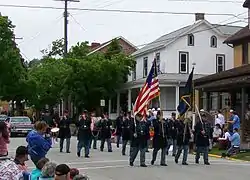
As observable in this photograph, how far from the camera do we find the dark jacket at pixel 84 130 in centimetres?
2378

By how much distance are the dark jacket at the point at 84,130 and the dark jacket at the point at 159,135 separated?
387 centimetres

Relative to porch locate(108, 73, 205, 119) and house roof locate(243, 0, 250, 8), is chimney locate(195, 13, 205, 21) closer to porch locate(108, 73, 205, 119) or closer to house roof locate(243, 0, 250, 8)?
porch locate(108, 73, 205, 119)

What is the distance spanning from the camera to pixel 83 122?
79.5 feet

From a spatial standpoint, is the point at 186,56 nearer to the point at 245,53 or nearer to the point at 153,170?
the point at 245,53

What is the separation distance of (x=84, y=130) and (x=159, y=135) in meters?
4.36

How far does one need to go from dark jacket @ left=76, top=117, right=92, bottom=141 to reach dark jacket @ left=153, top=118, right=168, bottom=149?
3870 millimetres

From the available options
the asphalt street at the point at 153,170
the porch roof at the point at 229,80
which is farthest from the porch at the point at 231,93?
the asphalt street at the point at 153,170

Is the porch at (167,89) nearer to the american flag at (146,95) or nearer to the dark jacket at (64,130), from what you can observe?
the dark jacket at (64,130)

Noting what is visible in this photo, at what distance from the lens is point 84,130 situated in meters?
23.9

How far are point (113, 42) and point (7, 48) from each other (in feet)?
31.5

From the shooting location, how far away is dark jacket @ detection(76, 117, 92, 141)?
2378 cm

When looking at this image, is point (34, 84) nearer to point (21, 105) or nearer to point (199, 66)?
point (21, 105)

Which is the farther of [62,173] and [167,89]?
[167,89]

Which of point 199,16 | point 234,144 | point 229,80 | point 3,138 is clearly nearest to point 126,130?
point 234,144
